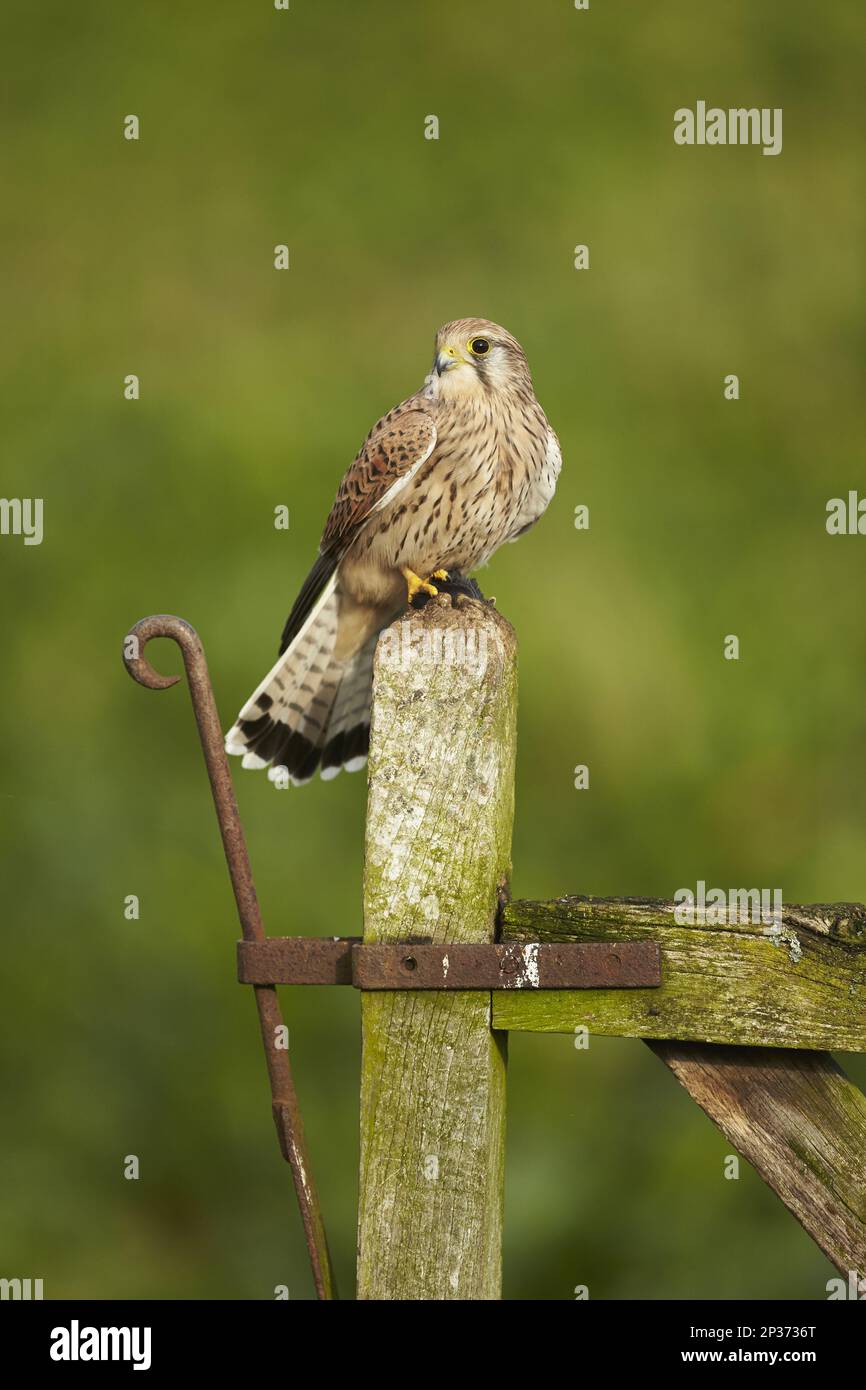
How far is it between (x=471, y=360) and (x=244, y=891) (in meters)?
1.86

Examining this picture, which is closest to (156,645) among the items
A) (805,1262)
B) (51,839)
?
(51,839)

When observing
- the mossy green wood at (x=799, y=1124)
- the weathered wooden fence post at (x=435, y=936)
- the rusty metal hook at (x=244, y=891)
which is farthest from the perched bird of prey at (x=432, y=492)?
the mossy green wood at (x=799, y=1124)

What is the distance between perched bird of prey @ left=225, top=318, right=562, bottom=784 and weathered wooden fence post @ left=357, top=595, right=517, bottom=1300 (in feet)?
4.45

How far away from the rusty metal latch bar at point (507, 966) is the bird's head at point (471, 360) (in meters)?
1.91

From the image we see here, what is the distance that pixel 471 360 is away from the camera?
12.3 feet

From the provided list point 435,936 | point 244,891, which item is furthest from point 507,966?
point 244,891

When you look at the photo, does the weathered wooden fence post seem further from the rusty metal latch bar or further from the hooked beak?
the hooked beak

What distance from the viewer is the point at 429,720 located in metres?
2.21

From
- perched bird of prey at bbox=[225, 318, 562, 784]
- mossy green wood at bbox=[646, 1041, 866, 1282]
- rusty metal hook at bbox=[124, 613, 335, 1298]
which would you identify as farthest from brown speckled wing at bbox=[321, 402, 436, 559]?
mossy green wood at bbox=[646, 1041, 866, 1282]

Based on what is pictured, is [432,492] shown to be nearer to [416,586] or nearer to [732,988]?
[416,586]

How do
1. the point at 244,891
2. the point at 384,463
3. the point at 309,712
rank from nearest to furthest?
the point at 244,891 → the point at 309,712 → the point at 384,463

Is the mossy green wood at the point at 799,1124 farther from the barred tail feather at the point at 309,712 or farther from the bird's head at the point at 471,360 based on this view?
the bird's head at the point at 471,360

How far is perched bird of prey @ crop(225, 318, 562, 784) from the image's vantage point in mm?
3686

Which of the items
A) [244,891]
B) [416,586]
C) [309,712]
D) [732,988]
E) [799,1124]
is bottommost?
[799,1124]
